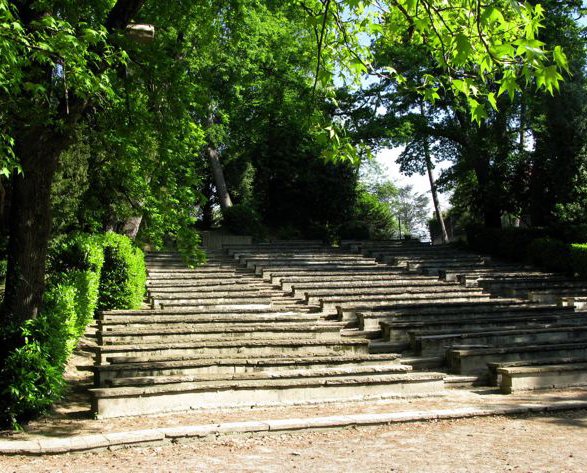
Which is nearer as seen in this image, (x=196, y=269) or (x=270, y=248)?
(x=196, y=269)

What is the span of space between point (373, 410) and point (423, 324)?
5043 millimetres

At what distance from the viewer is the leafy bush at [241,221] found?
101 feet

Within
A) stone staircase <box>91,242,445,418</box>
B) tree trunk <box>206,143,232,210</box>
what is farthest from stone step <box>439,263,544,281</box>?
tree trunk <box>206,143,232,210</box>

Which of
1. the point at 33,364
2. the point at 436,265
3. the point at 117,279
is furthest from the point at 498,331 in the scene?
the point at 436,265

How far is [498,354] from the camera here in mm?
12047

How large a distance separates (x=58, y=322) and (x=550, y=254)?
22.0 m

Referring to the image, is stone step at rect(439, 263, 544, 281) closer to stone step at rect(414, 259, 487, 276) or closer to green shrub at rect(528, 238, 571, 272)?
stone step at rect(414, 259, 487, 276)

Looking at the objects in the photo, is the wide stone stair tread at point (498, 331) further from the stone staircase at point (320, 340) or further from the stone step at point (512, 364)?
the stone step at point (512, 364)

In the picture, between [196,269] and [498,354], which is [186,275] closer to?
[196,269]

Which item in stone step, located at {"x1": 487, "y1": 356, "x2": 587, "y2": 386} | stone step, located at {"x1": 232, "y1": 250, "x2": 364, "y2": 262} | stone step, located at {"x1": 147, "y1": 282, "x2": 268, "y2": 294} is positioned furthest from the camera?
stone step, located at {"x1": 232, "y1": 250, "x2": 364, "y2": 262}

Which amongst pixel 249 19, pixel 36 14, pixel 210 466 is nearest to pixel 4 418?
pixel 210 466

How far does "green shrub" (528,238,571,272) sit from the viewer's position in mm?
24859

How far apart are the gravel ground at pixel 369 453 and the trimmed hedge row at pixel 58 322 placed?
4.78 ft

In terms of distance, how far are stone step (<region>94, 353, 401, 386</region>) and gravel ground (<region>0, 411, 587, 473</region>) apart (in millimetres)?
2399
